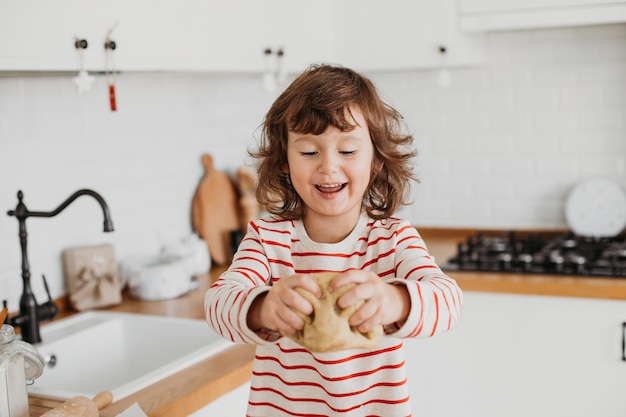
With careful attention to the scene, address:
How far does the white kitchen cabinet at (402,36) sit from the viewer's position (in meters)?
3.05

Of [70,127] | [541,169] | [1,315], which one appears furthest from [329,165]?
[541,169]

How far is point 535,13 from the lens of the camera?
113 inches

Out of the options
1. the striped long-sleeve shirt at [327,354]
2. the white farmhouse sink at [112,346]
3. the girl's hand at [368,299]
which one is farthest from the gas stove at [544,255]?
the girl's hand at [368,299]

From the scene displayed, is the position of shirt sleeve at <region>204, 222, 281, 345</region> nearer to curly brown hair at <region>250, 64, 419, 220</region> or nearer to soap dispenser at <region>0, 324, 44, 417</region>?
curly brown hair at <region>250, 64, 419, 220</region>

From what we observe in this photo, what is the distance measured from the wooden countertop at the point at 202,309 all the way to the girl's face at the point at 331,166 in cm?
64

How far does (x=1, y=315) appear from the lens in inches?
63.2

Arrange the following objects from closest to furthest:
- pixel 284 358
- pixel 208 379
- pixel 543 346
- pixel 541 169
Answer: pixel 284 358 < pixel 208 379 < pixel 543 346 < pixel 541 169

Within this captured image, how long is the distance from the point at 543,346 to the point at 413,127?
3.83 ft

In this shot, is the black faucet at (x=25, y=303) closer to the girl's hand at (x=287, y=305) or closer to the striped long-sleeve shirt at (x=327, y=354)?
the striped long-sleeve shirt at (x=327, y=354)

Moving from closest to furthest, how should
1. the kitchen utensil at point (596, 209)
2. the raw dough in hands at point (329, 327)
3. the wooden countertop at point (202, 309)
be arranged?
the raw dough in hands at point (329, 327) → the wooden countertop at point (202, 309) → the kitchen utensil at point (596, 209)

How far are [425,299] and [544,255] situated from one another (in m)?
1.84

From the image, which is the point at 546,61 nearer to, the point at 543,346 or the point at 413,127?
the point at 413,127

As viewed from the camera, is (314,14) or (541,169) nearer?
(314,14)

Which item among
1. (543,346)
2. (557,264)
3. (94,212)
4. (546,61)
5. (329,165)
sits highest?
(546,61)
